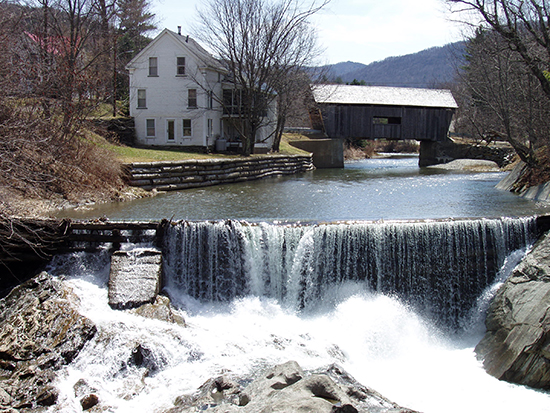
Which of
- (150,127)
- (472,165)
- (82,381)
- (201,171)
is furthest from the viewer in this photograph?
(472,165)

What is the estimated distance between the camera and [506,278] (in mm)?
10492

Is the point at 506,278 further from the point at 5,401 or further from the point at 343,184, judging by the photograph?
the point at 343,184

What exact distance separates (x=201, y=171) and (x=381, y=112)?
1989cm

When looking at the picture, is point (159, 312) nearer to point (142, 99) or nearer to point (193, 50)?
point (193, 50)

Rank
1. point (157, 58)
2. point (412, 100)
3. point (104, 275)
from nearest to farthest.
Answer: point (104, 275) < point (157, 58) < point (412, 100)

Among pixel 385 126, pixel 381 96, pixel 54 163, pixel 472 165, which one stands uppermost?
pixel 381 96

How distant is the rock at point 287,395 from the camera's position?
5.49 m

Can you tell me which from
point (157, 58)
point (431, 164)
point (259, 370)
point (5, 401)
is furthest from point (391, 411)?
point (431, 164)

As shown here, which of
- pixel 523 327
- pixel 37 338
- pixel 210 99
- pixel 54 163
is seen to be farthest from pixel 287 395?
pixel 210 99

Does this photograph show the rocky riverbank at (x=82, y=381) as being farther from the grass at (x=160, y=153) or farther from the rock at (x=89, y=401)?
the grass at (x=160, y=153)

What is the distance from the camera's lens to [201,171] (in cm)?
2133

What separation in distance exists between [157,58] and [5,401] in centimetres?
2731

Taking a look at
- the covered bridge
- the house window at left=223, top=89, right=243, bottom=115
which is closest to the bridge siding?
the covered bridge

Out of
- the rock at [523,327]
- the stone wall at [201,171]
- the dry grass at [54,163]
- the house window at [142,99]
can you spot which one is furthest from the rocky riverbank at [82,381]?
the house window at [142,99]
